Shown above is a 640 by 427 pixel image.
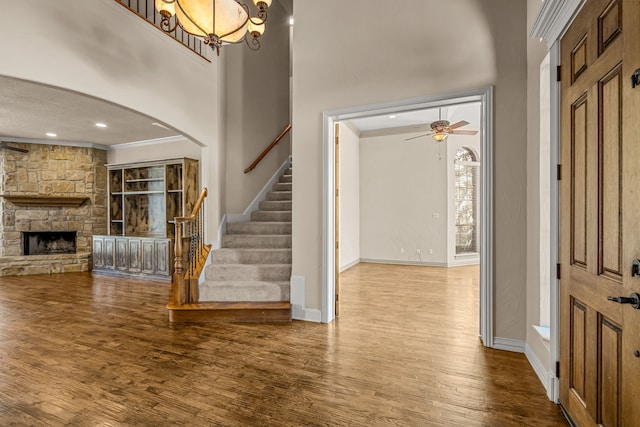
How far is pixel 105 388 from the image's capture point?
2.33 m

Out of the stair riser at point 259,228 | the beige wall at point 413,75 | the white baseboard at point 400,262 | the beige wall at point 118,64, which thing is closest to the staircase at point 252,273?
the stair riser at point 259,228

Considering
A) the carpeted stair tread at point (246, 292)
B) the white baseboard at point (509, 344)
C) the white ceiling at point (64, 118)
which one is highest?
the white ceiling at point (64, 118)

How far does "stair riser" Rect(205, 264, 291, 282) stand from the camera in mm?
4193

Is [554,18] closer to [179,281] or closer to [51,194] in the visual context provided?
[179,281]

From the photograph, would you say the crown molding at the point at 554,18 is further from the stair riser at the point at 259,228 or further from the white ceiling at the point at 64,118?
the white ceiling at the point at 64,118

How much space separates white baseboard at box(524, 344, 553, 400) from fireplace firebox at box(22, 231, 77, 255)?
8.66m

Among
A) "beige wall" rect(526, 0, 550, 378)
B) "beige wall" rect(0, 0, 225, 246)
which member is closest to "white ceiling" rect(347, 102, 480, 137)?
"beige wall" rect(0, 0, 225, 246)

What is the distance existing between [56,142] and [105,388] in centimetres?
683

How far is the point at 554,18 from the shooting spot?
79.5 inches

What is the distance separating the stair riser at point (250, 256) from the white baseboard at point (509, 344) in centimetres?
257

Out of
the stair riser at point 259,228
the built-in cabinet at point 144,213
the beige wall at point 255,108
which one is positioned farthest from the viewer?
the built-in cabinet at point 144,213

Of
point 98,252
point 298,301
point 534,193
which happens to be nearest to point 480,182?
point 534,193

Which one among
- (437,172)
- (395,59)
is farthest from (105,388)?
(437,172)

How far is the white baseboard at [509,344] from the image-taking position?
9.45ft
